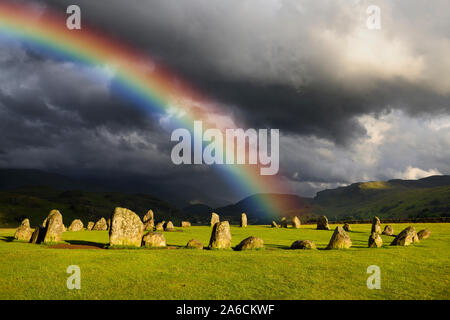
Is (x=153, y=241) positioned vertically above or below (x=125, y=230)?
below

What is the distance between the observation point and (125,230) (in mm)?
29453

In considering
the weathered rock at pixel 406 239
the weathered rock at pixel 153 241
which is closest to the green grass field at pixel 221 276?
the weathered rock at pixel 153 241

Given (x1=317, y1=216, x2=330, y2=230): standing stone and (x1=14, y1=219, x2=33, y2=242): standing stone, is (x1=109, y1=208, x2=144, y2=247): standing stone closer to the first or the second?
(x1=14, y1=219, x2=33, y2=242): standing stone

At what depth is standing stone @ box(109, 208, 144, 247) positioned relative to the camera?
29.1 m

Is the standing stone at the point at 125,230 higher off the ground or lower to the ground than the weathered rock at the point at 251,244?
higher

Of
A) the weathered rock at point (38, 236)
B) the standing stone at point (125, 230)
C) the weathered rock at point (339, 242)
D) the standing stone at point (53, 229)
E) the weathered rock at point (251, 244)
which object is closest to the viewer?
the weathered rock at point (251, 244)

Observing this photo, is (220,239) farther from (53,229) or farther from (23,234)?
(23,234)

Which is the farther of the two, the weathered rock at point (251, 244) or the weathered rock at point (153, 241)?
the weathered rock at point (153, 241)

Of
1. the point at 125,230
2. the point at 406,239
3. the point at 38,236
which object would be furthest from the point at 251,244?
the point at 38,236

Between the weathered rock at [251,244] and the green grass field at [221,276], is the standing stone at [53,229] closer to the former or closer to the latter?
the green grass field at [221,276]

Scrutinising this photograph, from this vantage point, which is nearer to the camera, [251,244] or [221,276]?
[221,276]

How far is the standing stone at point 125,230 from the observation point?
29.1 metres
